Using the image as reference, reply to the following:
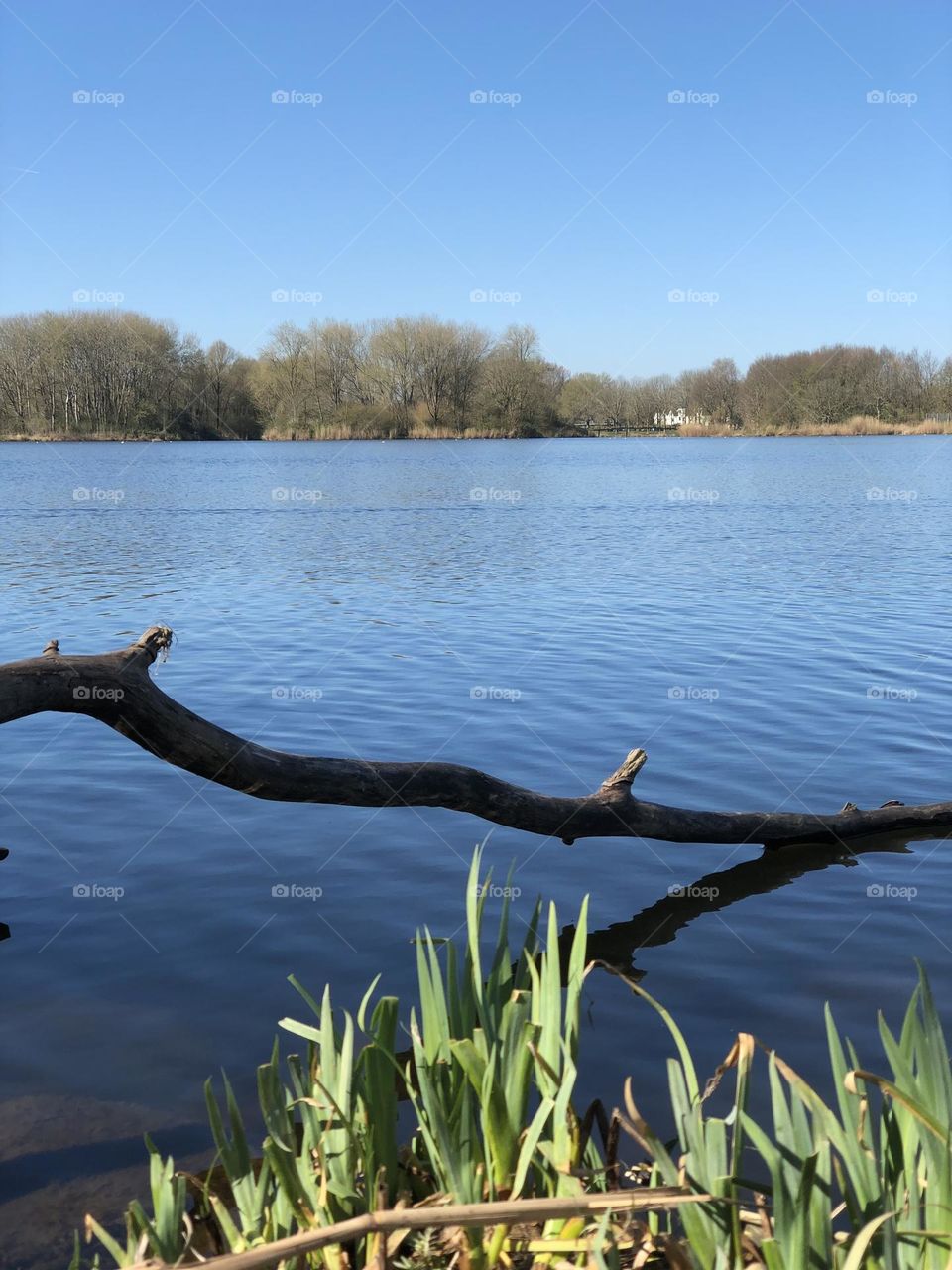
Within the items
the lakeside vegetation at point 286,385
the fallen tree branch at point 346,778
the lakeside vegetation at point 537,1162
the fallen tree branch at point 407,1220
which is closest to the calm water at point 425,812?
the fallen tree branch at point 346,778

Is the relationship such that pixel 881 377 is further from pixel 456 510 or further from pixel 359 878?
pixel 359 878

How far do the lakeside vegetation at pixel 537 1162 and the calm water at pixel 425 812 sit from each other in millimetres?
1272

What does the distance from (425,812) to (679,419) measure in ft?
326

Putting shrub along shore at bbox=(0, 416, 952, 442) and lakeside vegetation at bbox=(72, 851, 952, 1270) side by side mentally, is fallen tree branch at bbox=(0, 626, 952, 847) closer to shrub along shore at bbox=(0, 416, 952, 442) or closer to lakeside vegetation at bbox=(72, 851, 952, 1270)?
lakeside vegetation at bbox=(72, 851, 952, 1270)

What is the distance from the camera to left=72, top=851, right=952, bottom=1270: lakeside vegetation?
2117 millimetres

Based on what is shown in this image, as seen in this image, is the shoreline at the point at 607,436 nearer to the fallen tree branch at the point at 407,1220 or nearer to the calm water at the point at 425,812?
the calm water at the point at 425,812

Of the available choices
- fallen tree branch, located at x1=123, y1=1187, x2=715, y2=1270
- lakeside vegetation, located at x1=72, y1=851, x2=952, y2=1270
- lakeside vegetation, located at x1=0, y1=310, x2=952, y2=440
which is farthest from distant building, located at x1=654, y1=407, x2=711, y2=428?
fallen tree branch, located at x1=123, y1=1187, x2=715, y2=1270

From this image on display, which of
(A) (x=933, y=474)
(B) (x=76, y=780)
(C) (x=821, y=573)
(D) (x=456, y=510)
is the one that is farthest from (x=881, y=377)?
(B) (x=76, y=780)

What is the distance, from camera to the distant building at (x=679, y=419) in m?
99.1

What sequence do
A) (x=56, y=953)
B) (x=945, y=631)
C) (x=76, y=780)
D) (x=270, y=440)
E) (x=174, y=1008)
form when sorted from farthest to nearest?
(x=270, y=440) → (x=945, y=631) → (x=76, y=780) → (x=56, y=953) → (x=174, y=1008)

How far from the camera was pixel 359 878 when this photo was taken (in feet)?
A: 21.2

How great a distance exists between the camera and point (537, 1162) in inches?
102

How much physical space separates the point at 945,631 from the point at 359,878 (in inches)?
374

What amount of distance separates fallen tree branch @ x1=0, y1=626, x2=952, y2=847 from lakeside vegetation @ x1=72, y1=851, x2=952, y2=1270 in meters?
2.19
